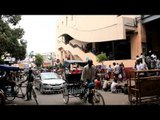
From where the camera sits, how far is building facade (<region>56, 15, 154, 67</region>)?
33.1 m

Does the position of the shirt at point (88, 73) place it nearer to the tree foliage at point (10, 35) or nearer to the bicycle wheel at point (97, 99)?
the bicycle wheel at point (97, 99)

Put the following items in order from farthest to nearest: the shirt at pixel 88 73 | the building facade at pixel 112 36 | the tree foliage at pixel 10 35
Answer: the building facade at pixel 112 36 → the tree foliage at pixel 10 35 → the shirt at pixel 88 73

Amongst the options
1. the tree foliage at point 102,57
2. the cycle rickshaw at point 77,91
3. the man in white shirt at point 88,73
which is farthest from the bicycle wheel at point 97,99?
the tree foliage at point 102,57

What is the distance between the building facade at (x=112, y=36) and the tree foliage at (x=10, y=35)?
33.5ft

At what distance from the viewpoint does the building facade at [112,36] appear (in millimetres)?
33062

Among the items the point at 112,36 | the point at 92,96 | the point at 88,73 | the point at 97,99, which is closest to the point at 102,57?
the point at 112,36

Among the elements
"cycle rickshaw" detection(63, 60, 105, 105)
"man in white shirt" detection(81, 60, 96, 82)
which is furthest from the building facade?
"man in white shirt" detection(81, 60, 96, 82)

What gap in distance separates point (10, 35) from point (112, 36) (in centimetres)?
1253
